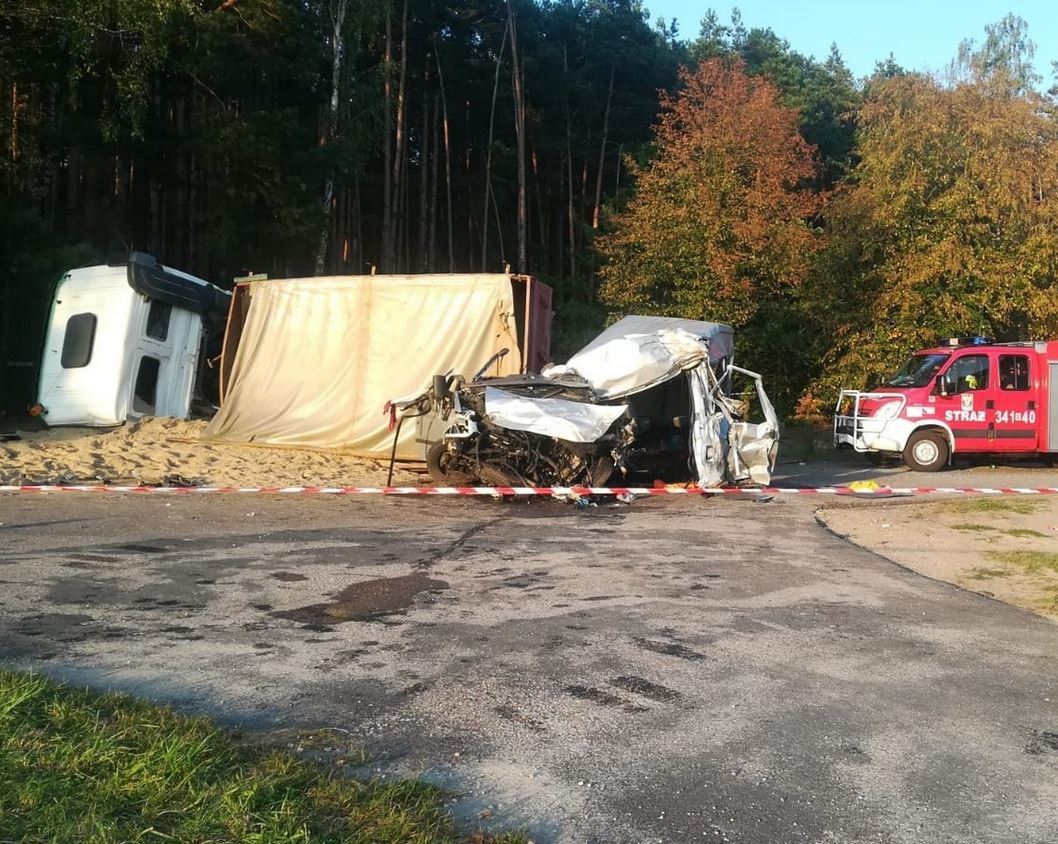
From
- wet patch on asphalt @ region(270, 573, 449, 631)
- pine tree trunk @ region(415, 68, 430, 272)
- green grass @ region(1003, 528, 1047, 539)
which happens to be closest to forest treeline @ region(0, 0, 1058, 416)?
pine tree trunk @ region(415, 68, 430, 272)

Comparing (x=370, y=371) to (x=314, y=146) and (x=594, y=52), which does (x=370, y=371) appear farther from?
(x=594, y=52)

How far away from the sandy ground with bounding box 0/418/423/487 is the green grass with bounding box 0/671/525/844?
364 inches

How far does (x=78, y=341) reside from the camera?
53.6 ft

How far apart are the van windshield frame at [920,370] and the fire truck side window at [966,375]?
0.22 metres

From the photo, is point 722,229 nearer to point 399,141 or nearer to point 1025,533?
point 399,141

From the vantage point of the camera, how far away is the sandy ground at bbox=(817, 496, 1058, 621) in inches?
327

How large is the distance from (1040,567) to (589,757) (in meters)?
6.60

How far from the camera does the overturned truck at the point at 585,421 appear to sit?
12055 mm

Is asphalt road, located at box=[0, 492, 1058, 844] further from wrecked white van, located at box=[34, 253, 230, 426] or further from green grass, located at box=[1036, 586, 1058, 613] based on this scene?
wrecked white van, located at box=[34, 253, 230, 426]

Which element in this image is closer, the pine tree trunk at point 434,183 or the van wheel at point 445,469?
the van wheel at point 445,469

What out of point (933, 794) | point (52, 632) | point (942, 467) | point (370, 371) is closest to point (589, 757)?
point (933, 794)

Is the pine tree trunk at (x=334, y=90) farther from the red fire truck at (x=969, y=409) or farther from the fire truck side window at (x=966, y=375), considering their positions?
the fire truck side window at (x=966, y=375)

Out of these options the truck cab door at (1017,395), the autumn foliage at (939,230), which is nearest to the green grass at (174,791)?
the truck cab door at (1017,395)

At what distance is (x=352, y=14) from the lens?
2466cm
